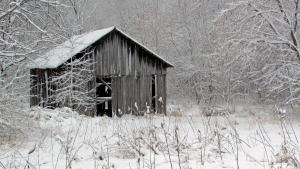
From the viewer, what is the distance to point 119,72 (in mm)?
20516

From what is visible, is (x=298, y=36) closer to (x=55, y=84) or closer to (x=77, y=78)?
(x=77, y=78)

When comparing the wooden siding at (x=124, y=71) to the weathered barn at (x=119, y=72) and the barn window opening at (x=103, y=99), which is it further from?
the barn window opening at (x=103, y=99)

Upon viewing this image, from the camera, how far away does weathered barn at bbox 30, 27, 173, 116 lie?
1931cm

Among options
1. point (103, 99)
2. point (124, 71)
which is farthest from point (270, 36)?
point (103, 99)

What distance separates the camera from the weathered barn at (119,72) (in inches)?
760

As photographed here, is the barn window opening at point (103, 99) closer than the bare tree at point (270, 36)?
No

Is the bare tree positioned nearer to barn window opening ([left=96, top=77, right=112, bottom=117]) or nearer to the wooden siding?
the wooden siding

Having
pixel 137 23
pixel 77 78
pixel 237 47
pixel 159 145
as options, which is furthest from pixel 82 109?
pixel 137 23

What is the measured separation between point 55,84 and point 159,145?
42.3 ft

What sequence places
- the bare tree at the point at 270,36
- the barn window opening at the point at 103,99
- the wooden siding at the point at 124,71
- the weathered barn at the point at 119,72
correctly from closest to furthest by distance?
the bare tree at the point at 270,36 → the weathered barn at the point at 119,72 → the wooden siding at the point at 124,71 → the barn window opening at the point at 103,99

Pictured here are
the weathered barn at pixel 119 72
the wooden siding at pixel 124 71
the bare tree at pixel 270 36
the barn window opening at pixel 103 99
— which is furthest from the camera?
the barn window opening at pixel 103 99

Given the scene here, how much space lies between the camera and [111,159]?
5.96 m

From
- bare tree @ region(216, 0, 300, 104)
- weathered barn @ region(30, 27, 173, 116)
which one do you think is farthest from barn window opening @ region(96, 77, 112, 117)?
bare tree @ region(216, 0, 300, 104)

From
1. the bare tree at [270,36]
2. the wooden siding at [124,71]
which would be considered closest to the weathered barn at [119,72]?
the wooden siding at [124,71]
